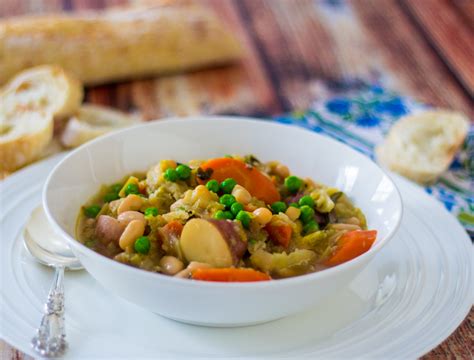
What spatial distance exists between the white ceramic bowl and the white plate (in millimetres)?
104

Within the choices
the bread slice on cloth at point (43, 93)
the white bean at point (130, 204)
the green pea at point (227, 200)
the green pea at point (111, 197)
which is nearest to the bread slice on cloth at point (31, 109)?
the bread slice on cloth at point (43, 93)

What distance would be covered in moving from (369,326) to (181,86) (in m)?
3.59

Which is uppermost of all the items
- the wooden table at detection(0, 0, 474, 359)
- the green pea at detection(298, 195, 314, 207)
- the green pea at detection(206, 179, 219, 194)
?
the green pea at detection(298, 195, 314, 207)

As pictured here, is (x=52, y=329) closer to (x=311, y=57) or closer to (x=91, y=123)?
(x=91, y=123)

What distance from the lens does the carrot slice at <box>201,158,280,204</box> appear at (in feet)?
10.1

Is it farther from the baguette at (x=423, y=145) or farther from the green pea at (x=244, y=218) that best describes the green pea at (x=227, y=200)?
the baguette at (x=423, y=145)

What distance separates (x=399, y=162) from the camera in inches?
168

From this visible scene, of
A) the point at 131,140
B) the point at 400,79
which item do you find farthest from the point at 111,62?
the point at 400,79

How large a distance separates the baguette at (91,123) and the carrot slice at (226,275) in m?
2.25

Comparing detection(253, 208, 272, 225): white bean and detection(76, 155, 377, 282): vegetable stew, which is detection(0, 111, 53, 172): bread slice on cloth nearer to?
detection(76, 155, 377, 282): vegetable stew

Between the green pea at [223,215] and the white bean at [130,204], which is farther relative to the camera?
the white bean at [130,204]

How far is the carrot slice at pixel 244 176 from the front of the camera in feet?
10.1

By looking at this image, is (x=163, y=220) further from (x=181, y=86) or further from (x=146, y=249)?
(x=181, y=86)

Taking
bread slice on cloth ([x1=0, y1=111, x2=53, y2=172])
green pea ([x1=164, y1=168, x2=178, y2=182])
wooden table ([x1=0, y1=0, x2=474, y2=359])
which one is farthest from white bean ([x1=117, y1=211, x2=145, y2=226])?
wooden table ([x1=0, y1=0, x2=474, y2=359])
